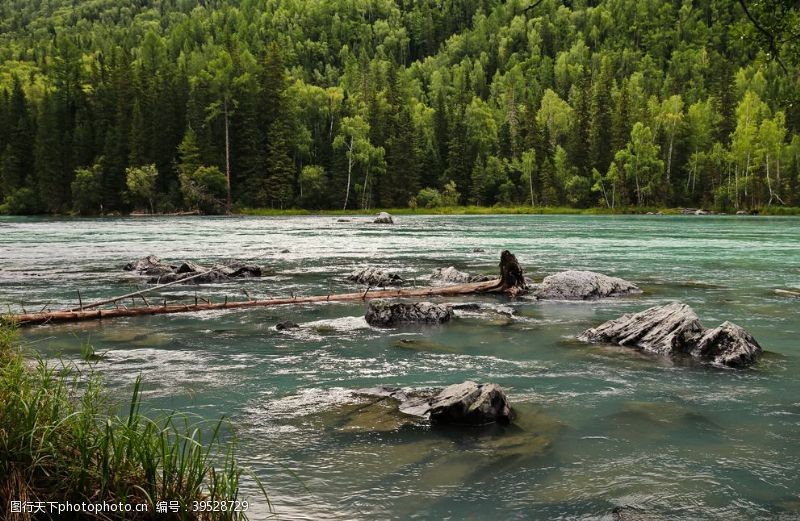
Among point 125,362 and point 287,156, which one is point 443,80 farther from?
point 125,362

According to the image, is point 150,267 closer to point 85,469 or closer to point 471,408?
point 471,408

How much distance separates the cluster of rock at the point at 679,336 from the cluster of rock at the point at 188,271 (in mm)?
14449

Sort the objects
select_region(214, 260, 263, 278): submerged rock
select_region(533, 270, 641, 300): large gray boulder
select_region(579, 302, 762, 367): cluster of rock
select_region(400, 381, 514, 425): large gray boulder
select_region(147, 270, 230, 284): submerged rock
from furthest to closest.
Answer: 1. select_region(214, 260, 263, 278): submerged rock
2. select_region(147, 270, 230, 284): submerged rock
3. select_region(533, 270, 641, 300): large gray boulder
4. select_region(579, 302, 762, 367): cluster of rock
5. select_region(400, 381, 514, 425): large gray boulder

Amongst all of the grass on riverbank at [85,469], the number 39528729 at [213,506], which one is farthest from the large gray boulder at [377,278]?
the number 39528729 at [213,506]

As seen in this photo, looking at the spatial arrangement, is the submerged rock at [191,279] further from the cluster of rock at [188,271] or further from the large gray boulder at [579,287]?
the large gray boulder at [579,287]

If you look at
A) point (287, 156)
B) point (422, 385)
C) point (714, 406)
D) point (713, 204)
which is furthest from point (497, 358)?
point (713, 204)

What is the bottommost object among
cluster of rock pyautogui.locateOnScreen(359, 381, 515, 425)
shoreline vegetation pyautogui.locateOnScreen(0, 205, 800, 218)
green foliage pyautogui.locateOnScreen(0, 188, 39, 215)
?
cluster of rock pyautogui.locateOnScreen(359, 381, 515, 425)

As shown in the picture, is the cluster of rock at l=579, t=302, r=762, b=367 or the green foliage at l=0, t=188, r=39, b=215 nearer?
the cluster of rock at l=579, t=302, r=762, b=367

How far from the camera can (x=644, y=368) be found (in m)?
10.8

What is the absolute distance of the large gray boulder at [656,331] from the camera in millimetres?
11984

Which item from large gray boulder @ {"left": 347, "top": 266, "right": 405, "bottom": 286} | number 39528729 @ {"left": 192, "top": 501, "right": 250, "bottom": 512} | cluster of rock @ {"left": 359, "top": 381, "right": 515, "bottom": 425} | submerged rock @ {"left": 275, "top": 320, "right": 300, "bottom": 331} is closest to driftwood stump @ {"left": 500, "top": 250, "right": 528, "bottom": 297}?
large gray boulder @ {"left": 347, "top": 266, "right": 405, "bottom": 286}

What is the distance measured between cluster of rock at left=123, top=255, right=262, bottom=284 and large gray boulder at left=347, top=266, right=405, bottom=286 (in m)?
4.57

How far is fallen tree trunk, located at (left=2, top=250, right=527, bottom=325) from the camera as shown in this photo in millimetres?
13656

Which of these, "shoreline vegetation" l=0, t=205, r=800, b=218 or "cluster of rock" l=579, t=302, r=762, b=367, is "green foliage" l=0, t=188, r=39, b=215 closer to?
"shoreline vegetation" l=0, t=205, r=800, b=218
